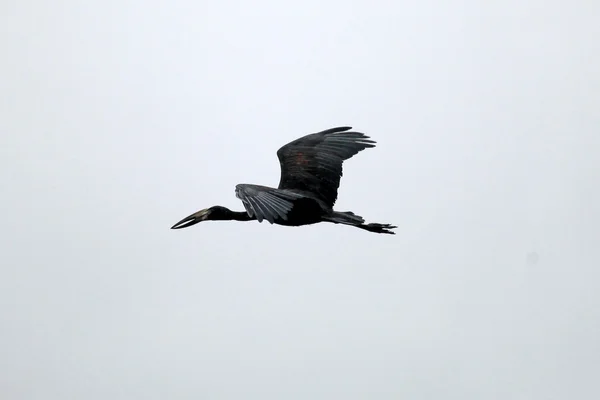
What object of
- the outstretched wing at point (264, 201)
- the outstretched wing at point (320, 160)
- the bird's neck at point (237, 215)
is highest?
the outstretched wing at point (320, 160)

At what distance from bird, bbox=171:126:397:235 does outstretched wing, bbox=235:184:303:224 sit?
36 cm

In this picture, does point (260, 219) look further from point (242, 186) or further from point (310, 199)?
Answer: point (310, 199)

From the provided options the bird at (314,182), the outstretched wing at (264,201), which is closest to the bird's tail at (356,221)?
the bird at (314,182)

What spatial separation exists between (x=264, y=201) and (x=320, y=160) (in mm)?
6028

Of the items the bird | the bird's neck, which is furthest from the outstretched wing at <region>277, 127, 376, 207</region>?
the bird's neck

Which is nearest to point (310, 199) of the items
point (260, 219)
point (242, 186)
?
point (242, 186)

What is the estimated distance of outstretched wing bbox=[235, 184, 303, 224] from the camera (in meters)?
22.0

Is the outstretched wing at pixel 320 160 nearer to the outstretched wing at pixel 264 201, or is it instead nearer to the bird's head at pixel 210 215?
the bird's head at pixel 210 215

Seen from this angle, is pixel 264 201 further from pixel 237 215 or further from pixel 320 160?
pixel 320 160

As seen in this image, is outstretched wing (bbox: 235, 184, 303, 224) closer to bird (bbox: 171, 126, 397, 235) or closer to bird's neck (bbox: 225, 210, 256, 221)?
bird (bbox: 171, 126, 397, 235)

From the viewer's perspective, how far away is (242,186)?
23359 mm

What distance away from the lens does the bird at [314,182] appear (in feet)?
84.9

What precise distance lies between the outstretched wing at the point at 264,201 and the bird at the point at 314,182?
0.36m

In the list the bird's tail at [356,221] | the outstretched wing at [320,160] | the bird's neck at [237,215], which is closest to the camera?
the bird's tail at [356,221]
